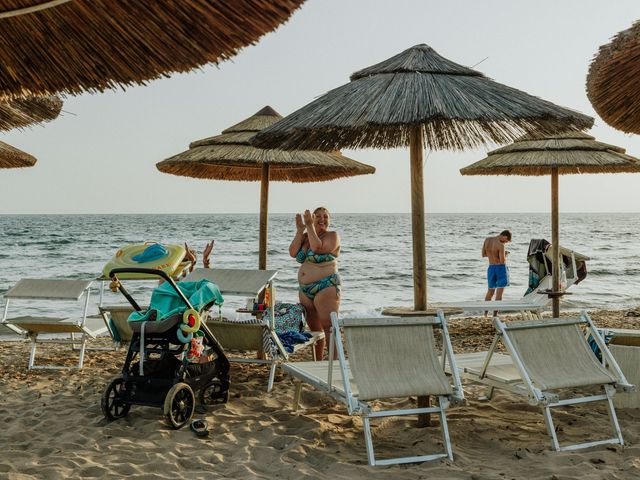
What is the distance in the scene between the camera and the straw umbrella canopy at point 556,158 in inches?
309

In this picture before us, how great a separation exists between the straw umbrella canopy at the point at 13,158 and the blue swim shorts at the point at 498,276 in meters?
7.45

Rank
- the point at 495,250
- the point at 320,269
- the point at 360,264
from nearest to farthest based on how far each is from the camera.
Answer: the point at 320,269
the point at 495,250
the point at 360,264

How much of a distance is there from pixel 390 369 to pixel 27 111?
4.16 metres

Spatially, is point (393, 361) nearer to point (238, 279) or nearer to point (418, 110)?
point (418, 110)

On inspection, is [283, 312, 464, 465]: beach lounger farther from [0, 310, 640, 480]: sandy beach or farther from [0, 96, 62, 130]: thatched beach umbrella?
[0, 96, 62, 130]: thatched beach umbrella

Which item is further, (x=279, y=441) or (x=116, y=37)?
(x=279, y=441)

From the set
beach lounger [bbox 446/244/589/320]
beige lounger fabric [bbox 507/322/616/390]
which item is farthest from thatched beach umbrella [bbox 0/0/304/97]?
beach lounger [bbox 446/244/589/320]

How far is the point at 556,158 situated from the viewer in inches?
311

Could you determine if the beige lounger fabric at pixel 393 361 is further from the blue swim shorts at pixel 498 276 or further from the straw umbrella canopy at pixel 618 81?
the blue swim shorts at pixel 498 276

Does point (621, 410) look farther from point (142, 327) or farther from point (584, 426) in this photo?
point (142, 327)

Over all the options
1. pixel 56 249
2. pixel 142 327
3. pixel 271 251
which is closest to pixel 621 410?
pixel 142 327

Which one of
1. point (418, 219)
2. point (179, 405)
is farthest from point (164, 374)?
point (418, 219)

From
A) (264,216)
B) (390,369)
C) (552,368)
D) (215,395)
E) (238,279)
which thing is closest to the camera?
(390,369)

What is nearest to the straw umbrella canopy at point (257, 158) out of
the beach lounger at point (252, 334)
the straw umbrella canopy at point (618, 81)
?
the beach lounger at point (252, 334)
